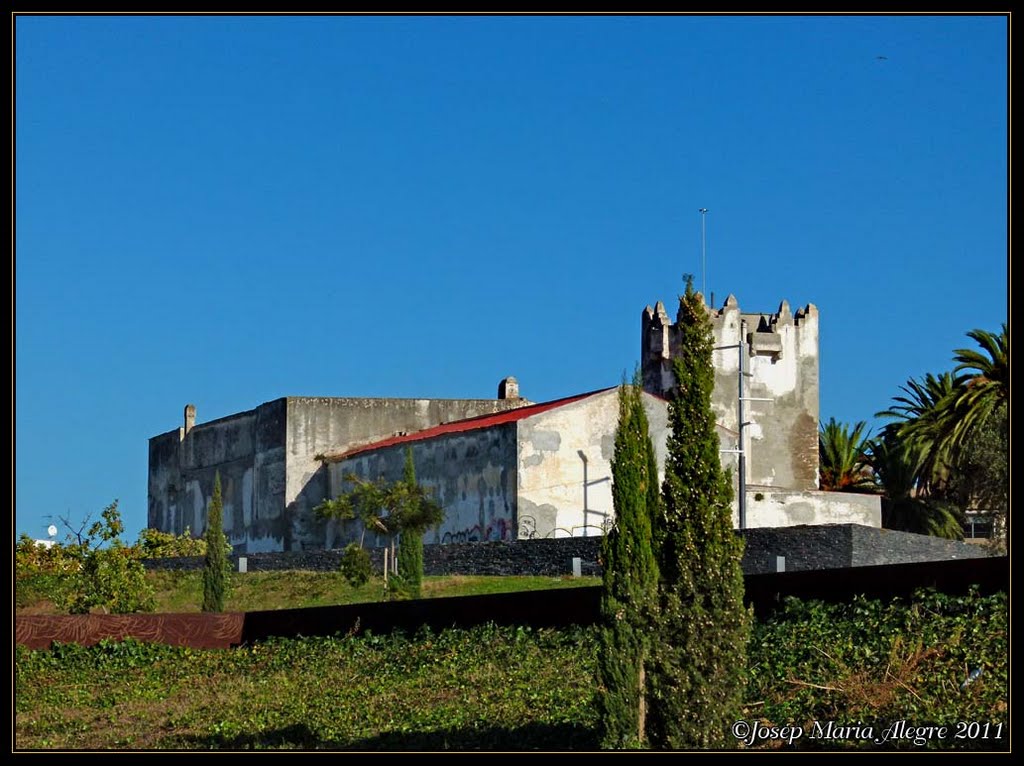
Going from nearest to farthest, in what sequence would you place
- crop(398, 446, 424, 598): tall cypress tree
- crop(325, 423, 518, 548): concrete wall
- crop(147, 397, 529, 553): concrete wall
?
crop(398, 446, 424, 598): tall cypress tree < crop(325, 423, 518, 548): concrete wall < crop(147, 397, 529, 553): concrete wall

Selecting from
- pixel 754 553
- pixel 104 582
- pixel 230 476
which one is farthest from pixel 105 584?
pixel 230 476

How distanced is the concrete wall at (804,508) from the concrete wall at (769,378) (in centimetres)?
763

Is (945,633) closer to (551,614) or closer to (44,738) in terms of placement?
(551,614)

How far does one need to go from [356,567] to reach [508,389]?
78.8 ft

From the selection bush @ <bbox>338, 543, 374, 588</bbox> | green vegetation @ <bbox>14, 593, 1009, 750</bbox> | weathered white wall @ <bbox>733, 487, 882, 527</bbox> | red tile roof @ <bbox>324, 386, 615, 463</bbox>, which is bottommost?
green vegetation @ <bbox>14, 593, 1009, 750</bbox>

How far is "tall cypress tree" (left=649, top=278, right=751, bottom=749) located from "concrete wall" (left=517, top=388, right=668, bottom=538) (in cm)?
3003

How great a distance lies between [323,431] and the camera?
191ft

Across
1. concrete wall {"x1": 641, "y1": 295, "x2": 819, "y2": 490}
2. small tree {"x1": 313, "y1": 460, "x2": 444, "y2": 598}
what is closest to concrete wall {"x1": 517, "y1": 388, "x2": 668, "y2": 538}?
small tree {"x1": 313, "y1": 460, "x2": 444, "y2": 598}

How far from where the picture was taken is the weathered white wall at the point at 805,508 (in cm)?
5050

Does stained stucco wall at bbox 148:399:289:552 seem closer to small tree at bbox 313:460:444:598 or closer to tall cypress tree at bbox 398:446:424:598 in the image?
small tree at bbox 313:460:444:598

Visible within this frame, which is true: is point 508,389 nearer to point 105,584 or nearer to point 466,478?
point 466,478

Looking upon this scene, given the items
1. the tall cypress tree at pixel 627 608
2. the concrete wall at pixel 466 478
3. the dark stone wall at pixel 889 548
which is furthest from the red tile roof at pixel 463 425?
the tall cypress tree at pixel 627 608

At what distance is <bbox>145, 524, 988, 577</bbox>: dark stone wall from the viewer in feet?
Answer: 113

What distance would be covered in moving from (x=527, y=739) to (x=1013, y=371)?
6.13 m
